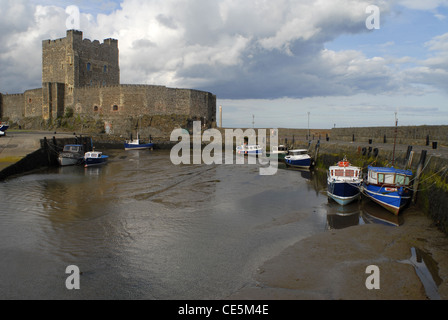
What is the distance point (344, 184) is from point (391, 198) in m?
1.88

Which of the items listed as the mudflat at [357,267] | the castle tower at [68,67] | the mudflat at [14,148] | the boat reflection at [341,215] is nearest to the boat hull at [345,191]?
the boat reflection at [341,215]

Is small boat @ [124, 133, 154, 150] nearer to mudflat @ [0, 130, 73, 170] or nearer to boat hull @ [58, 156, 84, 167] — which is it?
boat hull @ [58, 156, 84, 167]

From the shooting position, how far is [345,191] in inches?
516

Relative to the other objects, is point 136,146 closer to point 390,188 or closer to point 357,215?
point 357,215

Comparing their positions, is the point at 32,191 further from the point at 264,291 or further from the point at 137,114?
the point at 137,114

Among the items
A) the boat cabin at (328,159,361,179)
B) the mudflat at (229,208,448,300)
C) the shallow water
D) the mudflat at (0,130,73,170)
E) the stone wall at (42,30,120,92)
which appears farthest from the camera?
the stone wall at (42,30,120,92)

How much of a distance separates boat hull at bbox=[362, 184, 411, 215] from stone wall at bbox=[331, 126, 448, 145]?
9.31 meters

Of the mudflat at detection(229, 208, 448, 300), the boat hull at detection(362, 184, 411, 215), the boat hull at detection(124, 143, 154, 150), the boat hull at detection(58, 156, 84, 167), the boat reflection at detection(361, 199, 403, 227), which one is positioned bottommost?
the mudflat at detection(229, 208, 448, 300)

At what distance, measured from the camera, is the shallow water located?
6586mm

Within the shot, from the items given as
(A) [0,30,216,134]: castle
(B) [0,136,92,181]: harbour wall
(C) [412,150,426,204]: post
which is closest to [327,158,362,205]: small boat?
(C) [412,150,426,204]: post

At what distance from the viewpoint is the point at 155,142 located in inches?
1754

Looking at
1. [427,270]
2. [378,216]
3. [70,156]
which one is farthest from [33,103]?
[427,270]
